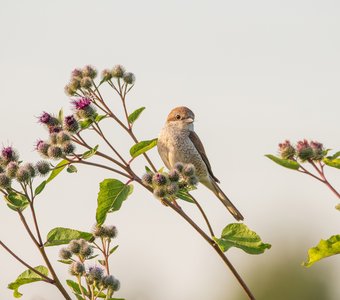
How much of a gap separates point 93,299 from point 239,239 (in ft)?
3.51

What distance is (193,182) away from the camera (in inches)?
248

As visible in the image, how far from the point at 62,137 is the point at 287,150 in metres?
1.49

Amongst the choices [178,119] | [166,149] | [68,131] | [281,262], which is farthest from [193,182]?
[281,262]

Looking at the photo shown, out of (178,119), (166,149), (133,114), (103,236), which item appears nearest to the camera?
(103,236)

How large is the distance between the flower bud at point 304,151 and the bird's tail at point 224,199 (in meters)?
4.76

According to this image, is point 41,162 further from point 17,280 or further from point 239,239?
point 239,239

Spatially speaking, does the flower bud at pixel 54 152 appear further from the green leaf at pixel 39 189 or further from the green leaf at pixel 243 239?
the green leaf at pixel 243 239

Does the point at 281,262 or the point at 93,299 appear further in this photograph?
the point at 281,262

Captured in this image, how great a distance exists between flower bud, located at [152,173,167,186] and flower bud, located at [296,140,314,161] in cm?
107

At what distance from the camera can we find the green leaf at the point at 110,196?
5.62m

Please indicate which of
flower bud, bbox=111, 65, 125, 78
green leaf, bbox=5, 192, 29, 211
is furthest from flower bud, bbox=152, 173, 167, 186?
flower bud, bbox=111, 65, 125, 78

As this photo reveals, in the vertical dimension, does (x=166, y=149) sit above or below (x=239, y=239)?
above

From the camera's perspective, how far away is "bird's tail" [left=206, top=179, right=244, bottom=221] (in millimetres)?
A: 9656

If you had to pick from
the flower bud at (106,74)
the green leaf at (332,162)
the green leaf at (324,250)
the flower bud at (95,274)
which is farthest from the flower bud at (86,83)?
the green leaf at (324,250)
